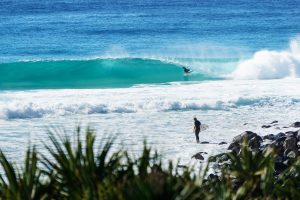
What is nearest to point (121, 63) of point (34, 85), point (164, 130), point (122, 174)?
point (34, 85)

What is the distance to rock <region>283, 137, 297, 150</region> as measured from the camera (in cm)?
2115

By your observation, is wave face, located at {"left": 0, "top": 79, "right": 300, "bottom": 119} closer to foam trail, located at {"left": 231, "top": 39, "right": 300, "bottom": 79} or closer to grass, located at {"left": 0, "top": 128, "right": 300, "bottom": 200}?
foam trail, located at {"left": 231, "top": 39, "right": 300, "bottom": 79}

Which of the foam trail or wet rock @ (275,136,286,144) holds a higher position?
the foam trail

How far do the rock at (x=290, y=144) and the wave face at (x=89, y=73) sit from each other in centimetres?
1817

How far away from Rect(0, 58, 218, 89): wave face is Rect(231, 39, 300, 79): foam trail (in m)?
2.08

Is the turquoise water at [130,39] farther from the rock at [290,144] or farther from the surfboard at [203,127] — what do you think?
the rock at [290,144]

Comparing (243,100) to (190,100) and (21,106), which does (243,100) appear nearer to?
(190,100)

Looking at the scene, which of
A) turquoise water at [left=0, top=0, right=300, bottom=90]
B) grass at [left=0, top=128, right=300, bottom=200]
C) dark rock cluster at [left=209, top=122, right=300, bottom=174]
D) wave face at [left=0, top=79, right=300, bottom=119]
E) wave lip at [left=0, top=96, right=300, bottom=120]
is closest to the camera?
grass at [left=0, top=128, right=300, bottom=200]

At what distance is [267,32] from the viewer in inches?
2281

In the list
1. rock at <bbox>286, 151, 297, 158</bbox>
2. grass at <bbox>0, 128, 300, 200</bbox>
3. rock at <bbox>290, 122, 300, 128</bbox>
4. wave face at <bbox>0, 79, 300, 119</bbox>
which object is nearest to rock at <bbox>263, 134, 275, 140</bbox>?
rock at <bbox>290, 122, 300, 128</bbox>

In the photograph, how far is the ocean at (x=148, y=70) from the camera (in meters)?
27.0

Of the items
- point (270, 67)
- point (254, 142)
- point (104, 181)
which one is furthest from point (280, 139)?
point (270, 67)

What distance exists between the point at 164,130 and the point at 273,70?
1698 centimetres

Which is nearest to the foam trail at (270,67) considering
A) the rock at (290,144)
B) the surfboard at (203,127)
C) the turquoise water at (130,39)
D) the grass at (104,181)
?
the turquoise water at (130,39)
